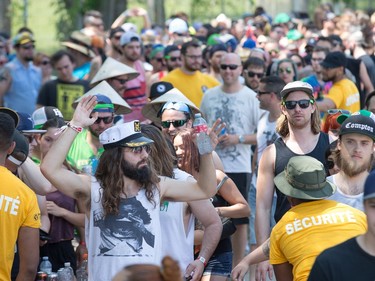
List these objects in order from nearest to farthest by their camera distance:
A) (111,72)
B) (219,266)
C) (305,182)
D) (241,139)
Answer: (305,182), (219,266), (241,139), (111,72)

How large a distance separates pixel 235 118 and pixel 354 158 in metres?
4.59

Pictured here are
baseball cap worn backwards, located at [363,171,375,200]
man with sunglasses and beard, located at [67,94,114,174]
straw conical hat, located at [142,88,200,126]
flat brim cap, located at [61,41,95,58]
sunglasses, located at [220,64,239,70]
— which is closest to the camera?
baseball cap worn backwards, located at [363,171,375,200]

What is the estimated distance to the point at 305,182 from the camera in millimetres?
5887

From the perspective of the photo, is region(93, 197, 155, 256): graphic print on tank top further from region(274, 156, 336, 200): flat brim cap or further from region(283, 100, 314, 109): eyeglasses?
region(283, 100, 314, 109): eyeglasses

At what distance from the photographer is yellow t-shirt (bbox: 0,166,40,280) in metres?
6.07

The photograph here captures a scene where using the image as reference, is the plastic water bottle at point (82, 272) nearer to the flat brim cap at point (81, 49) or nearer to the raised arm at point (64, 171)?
the raised arm at point (64, 171)

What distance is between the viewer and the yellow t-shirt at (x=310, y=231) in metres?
5.53

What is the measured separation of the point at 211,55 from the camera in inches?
604

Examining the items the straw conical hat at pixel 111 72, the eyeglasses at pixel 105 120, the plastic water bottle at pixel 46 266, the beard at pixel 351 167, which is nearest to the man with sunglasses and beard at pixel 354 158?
the beard at pixel 351 167

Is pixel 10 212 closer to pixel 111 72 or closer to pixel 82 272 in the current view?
pixel 82 272

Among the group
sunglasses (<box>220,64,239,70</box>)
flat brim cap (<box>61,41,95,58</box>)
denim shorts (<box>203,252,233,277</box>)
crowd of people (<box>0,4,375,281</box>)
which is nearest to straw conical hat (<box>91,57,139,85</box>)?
crowd of people (<box>0,4,375,281</box>)

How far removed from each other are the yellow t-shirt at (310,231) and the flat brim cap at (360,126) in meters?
1.29

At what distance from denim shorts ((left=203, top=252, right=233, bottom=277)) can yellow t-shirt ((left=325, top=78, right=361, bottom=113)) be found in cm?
442

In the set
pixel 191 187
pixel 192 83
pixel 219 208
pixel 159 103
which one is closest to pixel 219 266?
pixel 219 208
